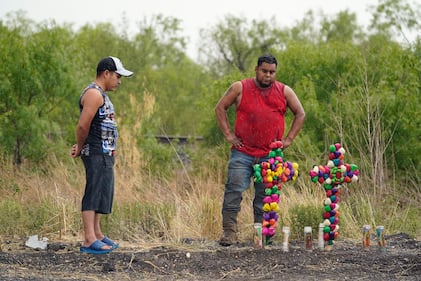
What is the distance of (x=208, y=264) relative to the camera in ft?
22.7

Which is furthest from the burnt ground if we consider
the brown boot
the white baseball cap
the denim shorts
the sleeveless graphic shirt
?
the white baseball cap

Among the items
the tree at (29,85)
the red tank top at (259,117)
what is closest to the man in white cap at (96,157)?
the red tank top at (259,117)

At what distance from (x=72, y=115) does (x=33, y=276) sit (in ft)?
32.3

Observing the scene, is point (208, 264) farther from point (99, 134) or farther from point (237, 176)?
point (99, 134)

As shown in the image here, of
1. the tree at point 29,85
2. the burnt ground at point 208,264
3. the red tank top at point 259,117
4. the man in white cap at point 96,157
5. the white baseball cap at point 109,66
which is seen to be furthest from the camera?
the tree at point 29,85

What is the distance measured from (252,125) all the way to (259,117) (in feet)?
0.36

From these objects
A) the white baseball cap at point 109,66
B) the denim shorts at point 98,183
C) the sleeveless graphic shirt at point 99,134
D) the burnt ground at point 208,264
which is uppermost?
the white baseball cap at point 109,66

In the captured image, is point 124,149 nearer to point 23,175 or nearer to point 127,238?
point 23,175

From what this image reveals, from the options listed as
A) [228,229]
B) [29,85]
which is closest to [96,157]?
[228,229]

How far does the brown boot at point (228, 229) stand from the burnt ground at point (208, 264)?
0.20m

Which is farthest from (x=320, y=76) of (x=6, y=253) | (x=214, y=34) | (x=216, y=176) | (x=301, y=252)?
(x=214, y=34)

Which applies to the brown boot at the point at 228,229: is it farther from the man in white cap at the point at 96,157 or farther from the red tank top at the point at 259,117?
the man in white cap at the point at 96,157

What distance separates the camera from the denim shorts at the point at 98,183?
7.30 metres

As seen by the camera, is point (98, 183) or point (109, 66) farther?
point (109, 66)
